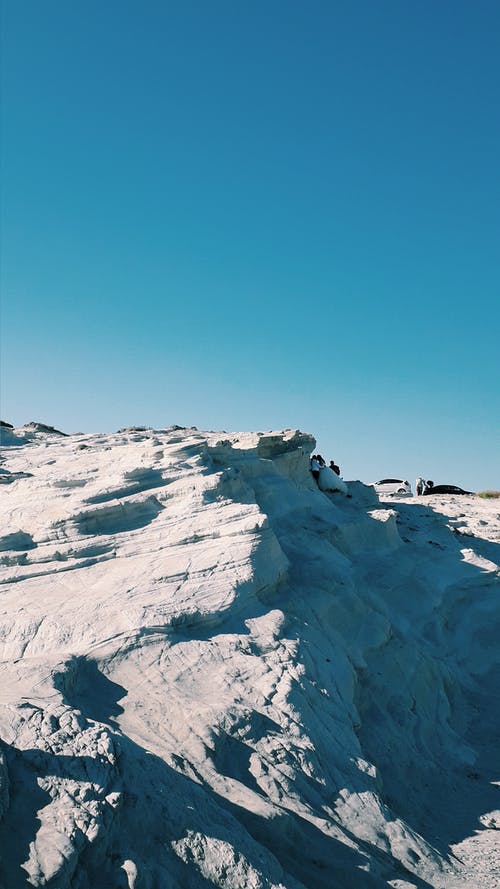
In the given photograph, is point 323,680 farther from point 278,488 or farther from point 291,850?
point 278,488

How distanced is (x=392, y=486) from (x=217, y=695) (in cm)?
2270

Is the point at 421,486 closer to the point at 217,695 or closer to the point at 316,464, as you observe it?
the point at 316,464

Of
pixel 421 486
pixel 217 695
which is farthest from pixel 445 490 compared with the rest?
pixel 217 695

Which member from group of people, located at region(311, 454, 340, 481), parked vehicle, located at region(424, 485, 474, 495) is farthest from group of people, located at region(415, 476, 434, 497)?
group of people, located at region(311, 454, 340, 481)

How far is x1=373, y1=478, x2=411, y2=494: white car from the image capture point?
29.5 meters

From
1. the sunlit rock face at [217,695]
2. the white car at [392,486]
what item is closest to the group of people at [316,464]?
the sunlit rock face at [217,695]

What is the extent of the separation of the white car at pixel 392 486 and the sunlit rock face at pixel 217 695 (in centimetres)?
1276

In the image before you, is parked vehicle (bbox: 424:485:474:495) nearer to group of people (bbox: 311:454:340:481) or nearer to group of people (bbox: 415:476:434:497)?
group of people (bbox: 415:476:434:497)

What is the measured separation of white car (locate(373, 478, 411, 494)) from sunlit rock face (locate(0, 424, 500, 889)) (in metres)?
12.8

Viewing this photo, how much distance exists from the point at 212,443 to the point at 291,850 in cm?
893

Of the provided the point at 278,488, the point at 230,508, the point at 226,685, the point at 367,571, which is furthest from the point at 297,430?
the point at 226,685

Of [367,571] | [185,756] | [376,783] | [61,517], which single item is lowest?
[376,783]

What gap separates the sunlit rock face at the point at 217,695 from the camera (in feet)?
21.1

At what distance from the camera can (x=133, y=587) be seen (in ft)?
33.9
